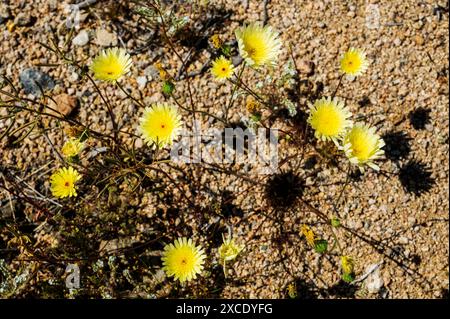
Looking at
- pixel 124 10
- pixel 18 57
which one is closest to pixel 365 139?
pixel 124 10

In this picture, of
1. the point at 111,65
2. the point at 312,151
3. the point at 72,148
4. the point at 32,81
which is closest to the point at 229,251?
the point at 312,151

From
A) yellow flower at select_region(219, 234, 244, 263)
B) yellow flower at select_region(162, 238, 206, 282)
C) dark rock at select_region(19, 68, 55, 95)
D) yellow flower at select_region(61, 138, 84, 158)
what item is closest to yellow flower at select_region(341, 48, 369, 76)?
yellow flower at select_region(219, 234, 244, 263)

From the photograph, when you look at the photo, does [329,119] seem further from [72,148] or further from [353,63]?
[72,148]

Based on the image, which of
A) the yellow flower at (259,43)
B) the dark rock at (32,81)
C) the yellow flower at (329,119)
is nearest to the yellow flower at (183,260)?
the yellow flower at (329,119)

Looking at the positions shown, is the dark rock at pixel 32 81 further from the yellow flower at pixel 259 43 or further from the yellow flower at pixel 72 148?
the yellow flower at pixel 259 43

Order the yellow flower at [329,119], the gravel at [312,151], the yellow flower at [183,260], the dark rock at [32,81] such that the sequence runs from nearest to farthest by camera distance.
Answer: the yellow flower at [183,260] → the yellow flower at [329,119] → the gravel at [312,151] → the dark rock at [32,81]
